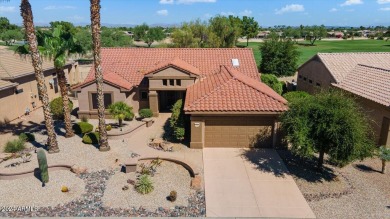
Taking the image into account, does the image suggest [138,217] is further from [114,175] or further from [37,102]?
[37,102]

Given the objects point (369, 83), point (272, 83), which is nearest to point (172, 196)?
point (369, 83)

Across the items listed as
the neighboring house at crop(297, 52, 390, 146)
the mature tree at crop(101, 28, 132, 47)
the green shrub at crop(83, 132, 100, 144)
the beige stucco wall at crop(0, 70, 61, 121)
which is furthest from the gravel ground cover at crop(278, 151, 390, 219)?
the mature tree at crop(101, 28, 132, 47)

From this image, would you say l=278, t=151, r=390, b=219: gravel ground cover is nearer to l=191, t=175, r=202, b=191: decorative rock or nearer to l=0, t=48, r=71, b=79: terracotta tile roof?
l=191, t=175, r=202, b=191: decorative rock

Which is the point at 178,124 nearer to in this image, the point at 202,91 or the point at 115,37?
the point at 202,91


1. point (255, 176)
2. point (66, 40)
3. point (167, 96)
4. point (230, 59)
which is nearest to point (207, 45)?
point (230, 59)

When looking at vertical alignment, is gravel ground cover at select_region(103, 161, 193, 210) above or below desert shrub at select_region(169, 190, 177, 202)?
below

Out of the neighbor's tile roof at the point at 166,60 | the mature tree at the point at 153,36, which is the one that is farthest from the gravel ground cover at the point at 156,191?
the mature tree at the point at 153,36

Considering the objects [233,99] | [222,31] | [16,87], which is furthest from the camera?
[222,31]
